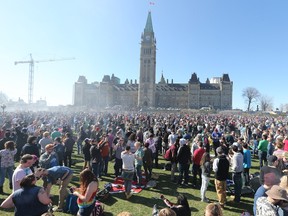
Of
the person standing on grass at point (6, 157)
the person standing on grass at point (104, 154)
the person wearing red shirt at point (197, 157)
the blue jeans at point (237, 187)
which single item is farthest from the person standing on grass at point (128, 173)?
the person standing on grass at point (6, 157)

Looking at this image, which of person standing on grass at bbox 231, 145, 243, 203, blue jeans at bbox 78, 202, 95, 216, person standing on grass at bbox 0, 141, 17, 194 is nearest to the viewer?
blue jeans at bbox 78, 202, 95, 216

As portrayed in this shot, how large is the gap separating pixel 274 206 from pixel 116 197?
224 inches

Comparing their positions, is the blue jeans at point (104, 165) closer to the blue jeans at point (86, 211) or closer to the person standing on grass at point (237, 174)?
the person standing on grass at point (237, 174)

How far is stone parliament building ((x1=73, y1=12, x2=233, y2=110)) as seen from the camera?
11104 centimetres

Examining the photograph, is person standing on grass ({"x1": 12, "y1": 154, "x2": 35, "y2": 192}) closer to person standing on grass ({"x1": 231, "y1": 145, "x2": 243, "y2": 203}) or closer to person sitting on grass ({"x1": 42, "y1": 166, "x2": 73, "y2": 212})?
person sitting on grass ({"x1": 42, "y1": 166, "x2": 73, "y2": 212})

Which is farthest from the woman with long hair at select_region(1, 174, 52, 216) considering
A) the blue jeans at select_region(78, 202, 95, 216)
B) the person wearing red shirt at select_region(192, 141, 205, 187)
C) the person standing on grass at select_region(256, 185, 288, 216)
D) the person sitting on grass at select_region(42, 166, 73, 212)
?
the person wearing red shirt at select_region(192, 141, 205, 187)

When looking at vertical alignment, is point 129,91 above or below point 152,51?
below

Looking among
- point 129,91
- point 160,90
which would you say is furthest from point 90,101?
point 160,90

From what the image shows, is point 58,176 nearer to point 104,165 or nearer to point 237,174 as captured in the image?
point 104,165

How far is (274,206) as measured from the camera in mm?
3523

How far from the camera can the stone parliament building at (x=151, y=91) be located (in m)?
111

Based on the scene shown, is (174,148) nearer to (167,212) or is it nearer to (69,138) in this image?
(69,138)

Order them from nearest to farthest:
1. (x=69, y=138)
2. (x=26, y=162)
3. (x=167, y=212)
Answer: (x=167, y=212), (x=26, y=162), (x=69, y=138)

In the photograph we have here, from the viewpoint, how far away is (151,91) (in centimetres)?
10931
